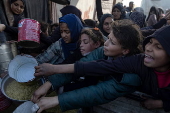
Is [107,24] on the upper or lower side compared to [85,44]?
upper

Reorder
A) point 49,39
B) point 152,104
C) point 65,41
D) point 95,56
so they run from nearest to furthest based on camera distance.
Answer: point 152,104 → point 95,56 → point 65,41 → point 49,39

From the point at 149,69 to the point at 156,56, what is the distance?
5.8 inches

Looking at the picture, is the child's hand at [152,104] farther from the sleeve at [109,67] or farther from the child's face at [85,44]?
the child's face at [85,44]

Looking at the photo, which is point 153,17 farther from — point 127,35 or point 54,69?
point 54,69

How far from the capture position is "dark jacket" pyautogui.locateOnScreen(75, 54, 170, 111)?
1.18 m

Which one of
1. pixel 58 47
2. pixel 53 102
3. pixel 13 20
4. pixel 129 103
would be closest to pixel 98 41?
pixel 58 47

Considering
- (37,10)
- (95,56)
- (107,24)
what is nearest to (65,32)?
(95,56)

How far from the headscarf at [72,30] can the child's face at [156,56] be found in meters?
1.27

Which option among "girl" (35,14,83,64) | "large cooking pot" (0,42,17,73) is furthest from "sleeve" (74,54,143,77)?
"large cooking pot" (0,42,17,73)

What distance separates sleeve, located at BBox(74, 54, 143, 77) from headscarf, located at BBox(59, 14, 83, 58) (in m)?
1.05

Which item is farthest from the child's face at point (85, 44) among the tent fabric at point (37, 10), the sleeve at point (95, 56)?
the tent fabric at point (37, 10)

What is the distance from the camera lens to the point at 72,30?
2.15 metres

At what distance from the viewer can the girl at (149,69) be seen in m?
1.12

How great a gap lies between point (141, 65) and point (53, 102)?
0.83 meters
